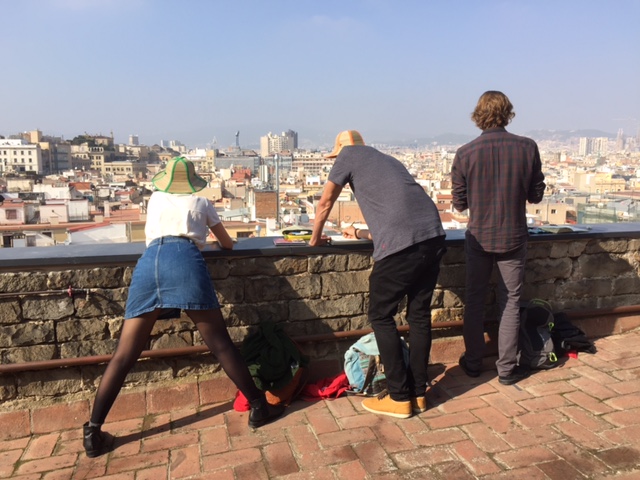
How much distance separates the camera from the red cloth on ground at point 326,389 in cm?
284

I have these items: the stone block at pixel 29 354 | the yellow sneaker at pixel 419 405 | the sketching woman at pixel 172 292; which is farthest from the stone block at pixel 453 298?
the stone block at pixel 29 354

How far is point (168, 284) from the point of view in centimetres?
235

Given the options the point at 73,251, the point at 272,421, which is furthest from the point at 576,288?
the point at 73,251

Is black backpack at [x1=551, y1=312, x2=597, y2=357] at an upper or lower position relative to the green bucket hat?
lower

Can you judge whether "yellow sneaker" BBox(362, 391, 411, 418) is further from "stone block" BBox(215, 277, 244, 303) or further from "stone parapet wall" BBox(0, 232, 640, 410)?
"stone block" BBox(215, 277, 244, 303)

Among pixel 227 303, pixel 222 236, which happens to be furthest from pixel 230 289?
pixel 222 236

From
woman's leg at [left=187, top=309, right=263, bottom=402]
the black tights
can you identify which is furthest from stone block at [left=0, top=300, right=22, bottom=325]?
woman's leg at [left=187, top=309, right=263, bottom=402]

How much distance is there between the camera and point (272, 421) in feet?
8.54

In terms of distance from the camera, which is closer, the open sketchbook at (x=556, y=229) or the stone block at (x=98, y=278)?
the stone block at (x=98, y=278)

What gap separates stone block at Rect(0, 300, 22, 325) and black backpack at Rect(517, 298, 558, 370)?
254 centimetres

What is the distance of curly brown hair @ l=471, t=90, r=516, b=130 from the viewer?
2.80 metres

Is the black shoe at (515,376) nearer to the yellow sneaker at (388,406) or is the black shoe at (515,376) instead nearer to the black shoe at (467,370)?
the black shoe at (467,370)

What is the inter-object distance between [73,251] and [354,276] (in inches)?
57.6

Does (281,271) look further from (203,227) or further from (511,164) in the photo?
(511,164)
